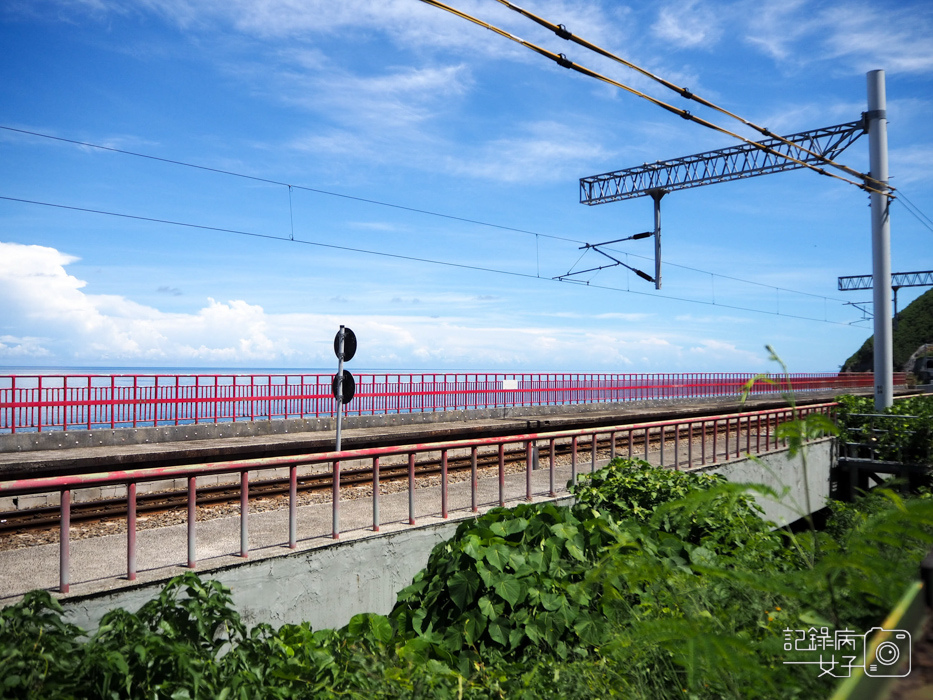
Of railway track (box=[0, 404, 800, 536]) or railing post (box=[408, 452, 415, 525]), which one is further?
railway track (box=[0, 404, 800, 536])

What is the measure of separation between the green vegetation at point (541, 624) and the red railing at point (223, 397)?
24.1ft

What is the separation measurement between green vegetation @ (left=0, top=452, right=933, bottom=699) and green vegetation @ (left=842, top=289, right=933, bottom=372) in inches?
3703

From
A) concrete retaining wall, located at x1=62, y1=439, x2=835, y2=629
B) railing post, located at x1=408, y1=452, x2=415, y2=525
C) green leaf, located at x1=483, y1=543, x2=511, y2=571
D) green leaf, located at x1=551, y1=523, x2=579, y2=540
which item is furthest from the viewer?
railing post, located at x1=408, y1=452, x2=415, y2=525

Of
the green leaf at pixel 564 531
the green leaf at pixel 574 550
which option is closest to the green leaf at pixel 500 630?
the green leaf at pixel 574 550

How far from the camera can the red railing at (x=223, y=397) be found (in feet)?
52.7

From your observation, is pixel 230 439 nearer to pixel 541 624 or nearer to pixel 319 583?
pixel 319 583

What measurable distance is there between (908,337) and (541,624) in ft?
343

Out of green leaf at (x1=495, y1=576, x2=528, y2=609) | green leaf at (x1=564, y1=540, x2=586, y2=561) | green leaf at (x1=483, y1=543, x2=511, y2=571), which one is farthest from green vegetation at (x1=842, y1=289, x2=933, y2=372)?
green leaf at (x1=495, y1=576, x2=528, y2=609)

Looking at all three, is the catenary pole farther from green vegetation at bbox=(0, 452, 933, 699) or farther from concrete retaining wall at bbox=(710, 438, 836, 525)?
green vegetation at bbox=(0, 452, 933, 699)

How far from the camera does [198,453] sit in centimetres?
1404

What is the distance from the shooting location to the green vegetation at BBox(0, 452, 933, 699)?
7.57 ft

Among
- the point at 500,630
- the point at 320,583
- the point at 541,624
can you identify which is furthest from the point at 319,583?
the point at 541,624

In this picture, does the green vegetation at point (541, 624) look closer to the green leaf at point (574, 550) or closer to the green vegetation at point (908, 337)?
the green leaf at point (574, 550)

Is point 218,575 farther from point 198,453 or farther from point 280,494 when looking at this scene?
point 198,453
